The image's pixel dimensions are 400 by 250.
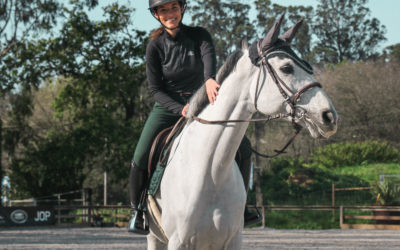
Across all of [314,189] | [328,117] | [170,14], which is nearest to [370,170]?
[314,189]

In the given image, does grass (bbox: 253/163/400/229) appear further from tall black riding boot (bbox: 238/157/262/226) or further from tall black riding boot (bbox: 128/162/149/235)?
tall black riding boot (bbox: 128/162/149/235)

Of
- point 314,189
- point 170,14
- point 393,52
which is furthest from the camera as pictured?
point 393,52

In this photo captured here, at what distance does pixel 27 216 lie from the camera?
24.6m

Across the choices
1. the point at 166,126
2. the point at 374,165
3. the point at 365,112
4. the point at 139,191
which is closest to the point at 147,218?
the point at 139,191

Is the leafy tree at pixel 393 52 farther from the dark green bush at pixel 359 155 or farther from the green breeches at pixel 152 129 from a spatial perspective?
the green breeches at pixel 152 129

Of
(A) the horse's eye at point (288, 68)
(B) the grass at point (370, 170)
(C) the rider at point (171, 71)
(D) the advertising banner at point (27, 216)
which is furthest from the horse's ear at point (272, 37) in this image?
(B) the grass at point (370, 170)

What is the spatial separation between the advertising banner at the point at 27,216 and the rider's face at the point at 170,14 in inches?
831

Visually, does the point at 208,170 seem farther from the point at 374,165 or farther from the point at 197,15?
the point at 197,15

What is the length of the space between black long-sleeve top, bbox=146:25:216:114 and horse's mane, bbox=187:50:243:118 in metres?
0.39

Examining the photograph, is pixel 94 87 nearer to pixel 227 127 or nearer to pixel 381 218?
pixel 381 218

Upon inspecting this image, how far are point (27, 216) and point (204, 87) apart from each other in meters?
22.0

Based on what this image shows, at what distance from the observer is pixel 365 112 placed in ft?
125

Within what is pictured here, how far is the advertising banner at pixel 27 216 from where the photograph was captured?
949 inches

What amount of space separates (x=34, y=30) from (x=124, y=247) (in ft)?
56.5
